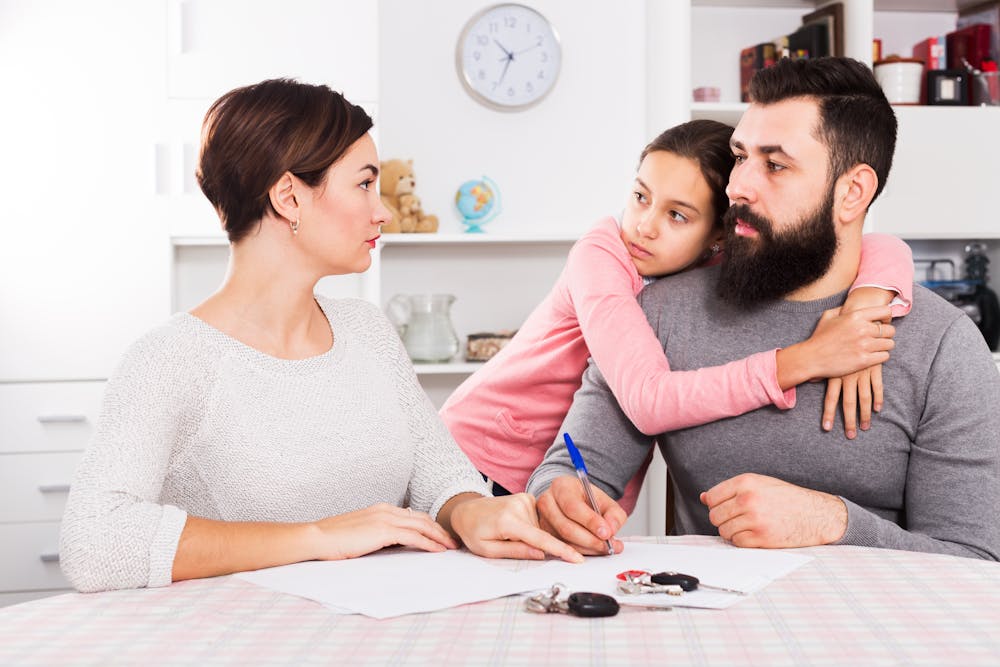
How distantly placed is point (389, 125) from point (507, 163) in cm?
42

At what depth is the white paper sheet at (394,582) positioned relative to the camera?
1020mm

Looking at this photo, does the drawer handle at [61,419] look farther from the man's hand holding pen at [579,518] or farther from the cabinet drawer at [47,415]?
the man's hand holding pen at [579,518]

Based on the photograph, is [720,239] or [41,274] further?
[41,274]

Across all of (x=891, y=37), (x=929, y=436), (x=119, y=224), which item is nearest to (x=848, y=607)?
(x=929, y=436)

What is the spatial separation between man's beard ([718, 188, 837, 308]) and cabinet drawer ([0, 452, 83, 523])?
2100mm

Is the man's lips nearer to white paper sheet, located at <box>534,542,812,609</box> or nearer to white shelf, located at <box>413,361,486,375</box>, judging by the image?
white paper sheet, located at <box>534,542,812,609</box>

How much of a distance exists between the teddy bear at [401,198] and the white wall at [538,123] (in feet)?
0.58

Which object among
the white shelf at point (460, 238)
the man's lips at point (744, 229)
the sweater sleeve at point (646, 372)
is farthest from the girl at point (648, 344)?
the white shelf at point (460, 238)

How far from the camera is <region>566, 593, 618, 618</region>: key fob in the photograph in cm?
97

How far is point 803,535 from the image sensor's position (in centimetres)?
128

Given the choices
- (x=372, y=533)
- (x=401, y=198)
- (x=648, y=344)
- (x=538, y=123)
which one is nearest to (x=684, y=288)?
(x=648, y=344)

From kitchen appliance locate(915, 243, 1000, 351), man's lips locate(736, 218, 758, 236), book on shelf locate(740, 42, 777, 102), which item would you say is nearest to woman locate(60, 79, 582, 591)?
man's lips locate(736, 218, 758, 236)

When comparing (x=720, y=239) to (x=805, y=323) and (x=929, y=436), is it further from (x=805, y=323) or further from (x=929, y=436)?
(x=929, y=436)

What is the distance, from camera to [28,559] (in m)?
2.98
